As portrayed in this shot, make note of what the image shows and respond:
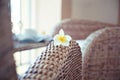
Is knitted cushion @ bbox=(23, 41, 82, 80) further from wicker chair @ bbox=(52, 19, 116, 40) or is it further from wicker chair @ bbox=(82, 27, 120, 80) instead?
wicker chair @ bbox=(52, 19, 116, 40)

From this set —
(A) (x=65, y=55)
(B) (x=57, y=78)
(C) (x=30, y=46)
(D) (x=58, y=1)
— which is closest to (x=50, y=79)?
(B) (x=57, y=78)

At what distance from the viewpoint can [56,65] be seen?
2.61ft

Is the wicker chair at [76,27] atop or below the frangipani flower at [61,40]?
below

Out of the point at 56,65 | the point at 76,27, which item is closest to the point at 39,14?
the point at 76,27

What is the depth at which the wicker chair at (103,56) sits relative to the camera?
165 cm

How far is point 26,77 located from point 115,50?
112 cm

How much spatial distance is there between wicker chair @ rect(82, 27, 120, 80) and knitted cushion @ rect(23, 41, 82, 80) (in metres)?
0.62

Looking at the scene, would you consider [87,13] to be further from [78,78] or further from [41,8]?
[78,78]

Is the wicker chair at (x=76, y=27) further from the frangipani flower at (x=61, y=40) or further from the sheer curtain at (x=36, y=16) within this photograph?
the frangipani flower at (x=61, y=40)

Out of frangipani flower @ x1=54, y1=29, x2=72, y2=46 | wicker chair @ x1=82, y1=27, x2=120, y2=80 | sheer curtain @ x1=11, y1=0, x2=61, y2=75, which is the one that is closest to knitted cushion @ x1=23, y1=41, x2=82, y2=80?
frangipani flower @ x1=54, y1=29, x2=72, y2=46

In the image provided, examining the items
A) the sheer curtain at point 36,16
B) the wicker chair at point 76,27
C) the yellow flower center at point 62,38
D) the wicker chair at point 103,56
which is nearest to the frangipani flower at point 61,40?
the yellow flower center at point 62,38

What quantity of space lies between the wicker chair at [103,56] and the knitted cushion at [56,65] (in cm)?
62

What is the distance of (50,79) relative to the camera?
0.72 meters

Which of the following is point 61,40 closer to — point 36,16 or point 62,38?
point 62,38
